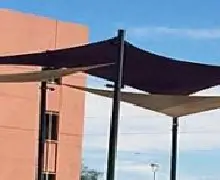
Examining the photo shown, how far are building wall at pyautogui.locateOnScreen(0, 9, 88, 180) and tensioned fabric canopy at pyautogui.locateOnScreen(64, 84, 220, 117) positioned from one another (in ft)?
30.6

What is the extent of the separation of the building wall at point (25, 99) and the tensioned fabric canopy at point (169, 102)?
9.31 meters

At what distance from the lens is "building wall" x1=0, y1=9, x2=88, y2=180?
24141 mm

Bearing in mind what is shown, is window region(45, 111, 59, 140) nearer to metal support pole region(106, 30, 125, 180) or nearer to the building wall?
the building wall

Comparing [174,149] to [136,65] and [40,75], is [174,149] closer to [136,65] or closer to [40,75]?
[136,65]

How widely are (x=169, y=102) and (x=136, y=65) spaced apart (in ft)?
4.78

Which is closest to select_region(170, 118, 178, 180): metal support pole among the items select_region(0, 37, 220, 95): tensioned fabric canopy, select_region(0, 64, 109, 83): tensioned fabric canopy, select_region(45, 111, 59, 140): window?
select_region(0, 37, 220, 95): tensioned fabric canopy

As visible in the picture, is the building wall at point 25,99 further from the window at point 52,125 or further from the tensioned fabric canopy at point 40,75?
the tensioned fabric canopy at point 40,75

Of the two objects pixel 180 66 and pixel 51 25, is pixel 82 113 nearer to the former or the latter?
pixel 51 25

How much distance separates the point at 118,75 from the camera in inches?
455

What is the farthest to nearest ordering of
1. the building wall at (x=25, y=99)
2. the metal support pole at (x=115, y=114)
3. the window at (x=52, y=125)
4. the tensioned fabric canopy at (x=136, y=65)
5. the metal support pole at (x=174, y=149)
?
the window at (x=52, y=125), the building wall at (x=25, y=99), the metal support pole at (x=174, y=149), the tensioned fabric canopy at (x=136, y=65), the metal support pole at (x=115, y=114)

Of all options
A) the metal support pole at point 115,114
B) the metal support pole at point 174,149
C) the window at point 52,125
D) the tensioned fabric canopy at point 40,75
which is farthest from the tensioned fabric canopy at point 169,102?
the window at point 52,125

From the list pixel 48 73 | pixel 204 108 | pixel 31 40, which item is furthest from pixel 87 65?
pixel 31 40

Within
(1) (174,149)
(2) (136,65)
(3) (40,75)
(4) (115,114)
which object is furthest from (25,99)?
(4) (115,114)

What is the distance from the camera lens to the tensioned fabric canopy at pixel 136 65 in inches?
472
